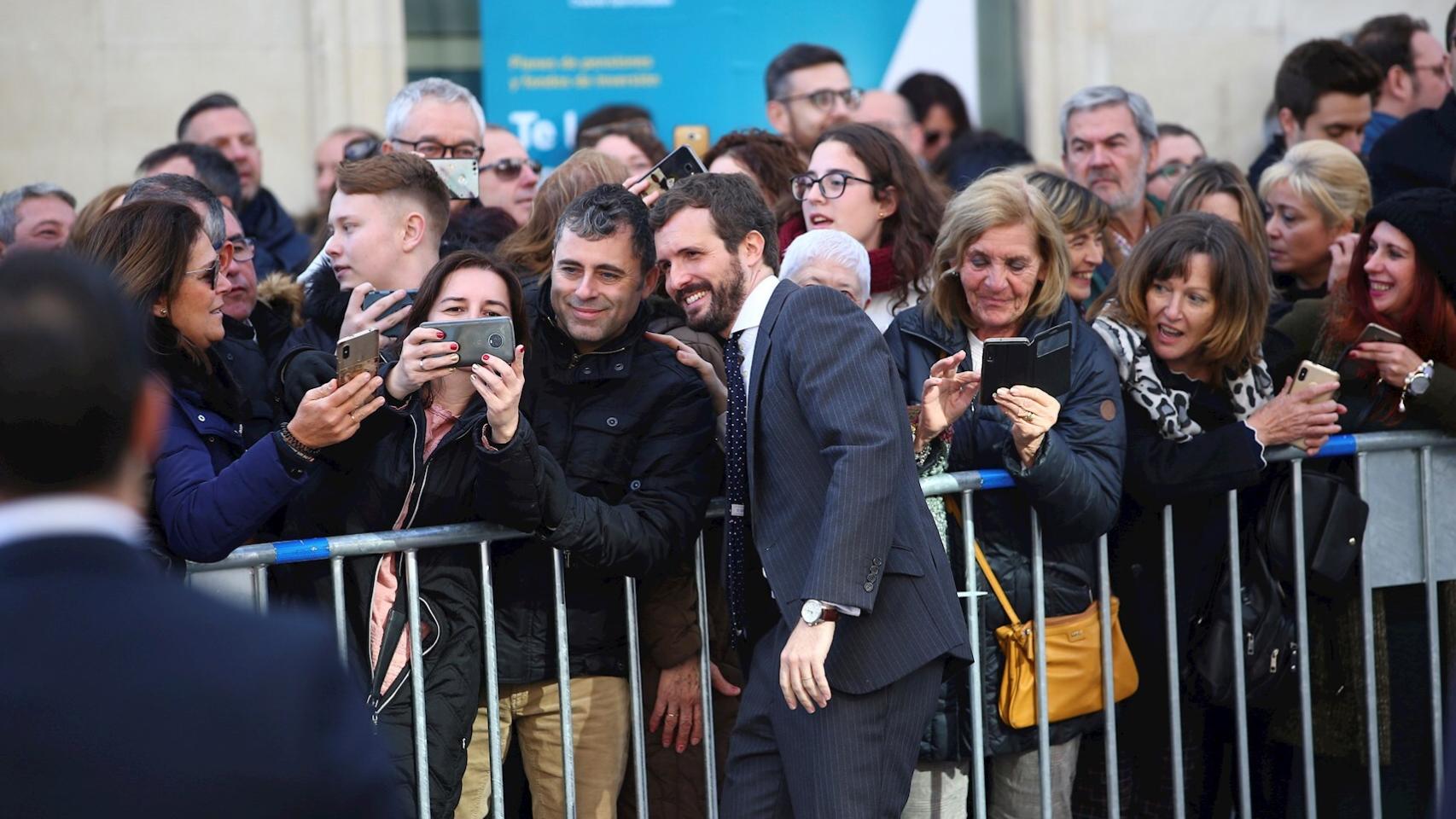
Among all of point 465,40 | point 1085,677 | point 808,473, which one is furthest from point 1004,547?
point 465,40

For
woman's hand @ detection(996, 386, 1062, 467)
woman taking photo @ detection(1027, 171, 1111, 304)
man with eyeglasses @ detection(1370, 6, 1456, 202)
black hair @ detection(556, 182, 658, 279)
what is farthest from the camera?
man with eyeglasses @ detection(1370, 6, 1456, 202)

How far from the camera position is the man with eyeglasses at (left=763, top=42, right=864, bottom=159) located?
7.40 m

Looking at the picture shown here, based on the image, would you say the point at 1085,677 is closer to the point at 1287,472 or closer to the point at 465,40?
the point at 1287,472

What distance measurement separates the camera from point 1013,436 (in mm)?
4598

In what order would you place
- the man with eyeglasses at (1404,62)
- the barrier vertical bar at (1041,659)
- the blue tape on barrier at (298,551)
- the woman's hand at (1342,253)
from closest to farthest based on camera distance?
the blue tape on barrier at (298,551) < the barrier vertical bar at (1041,659) < the woman's hand at (1342,253) < the man with eyeglasses at (1404,62)

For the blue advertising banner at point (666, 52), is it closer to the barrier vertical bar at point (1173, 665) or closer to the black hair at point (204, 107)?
the black hair at point (204, 107)

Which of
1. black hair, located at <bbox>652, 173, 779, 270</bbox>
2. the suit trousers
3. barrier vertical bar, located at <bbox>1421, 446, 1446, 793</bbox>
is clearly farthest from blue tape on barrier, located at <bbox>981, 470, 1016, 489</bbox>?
barrier vertical bar, located at <bbox>1421, 446, 1446, 793</bbox>

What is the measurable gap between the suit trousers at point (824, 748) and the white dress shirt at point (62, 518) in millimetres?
2418

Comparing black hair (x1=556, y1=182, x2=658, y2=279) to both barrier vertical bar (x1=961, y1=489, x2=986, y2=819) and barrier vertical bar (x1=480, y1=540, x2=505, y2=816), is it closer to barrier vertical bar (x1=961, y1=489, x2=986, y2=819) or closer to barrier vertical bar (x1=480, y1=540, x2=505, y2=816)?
barrier vertical bar (x1=480, y1=540, x2=505, y2=816)

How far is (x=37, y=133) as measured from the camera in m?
8.70

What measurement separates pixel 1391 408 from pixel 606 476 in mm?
2521

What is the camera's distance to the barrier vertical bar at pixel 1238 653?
5.03m

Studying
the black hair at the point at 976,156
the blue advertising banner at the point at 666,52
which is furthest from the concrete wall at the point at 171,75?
the black hair at the point at 976,156

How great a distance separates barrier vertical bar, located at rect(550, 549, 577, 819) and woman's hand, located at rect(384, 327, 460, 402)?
1.92 ft
